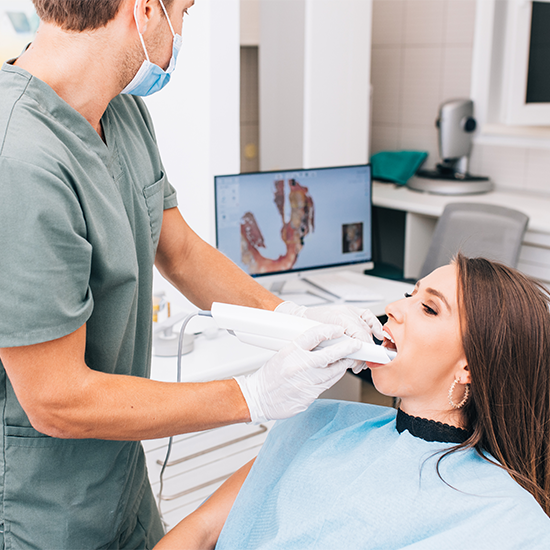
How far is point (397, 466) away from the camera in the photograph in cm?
110

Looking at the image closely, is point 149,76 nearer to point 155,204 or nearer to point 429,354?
point 155,204

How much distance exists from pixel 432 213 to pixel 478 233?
1.41 feet

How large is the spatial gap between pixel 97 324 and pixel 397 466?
561 mm

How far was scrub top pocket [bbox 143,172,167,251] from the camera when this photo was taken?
116 centimetres

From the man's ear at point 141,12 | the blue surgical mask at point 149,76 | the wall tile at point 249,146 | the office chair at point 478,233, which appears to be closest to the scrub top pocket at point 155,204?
the blue surgical mask at point 149,76

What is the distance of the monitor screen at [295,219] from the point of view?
2.08 meters

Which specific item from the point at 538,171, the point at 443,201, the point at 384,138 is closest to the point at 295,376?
the point at 443,201

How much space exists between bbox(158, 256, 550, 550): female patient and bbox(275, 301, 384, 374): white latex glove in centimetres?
4

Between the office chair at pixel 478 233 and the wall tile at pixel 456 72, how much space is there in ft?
3.78

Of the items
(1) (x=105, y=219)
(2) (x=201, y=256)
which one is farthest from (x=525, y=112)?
(1) (x=105, y=219)

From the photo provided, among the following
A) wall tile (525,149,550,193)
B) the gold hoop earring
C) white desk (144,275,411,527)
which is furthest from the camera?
wall tile (525,149,550,193)

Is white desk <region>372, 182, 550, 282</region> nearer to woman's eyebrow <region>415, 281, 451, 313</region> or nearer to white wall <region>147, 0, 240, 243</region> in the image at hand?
white wall <region>147, 0, 240, 243</region>

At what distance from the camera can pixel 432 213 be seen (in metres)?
3.03

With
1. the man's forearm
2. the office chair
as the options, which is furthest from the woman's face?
the office chair
